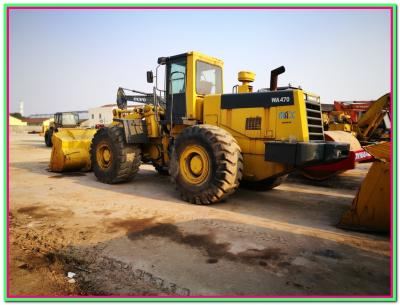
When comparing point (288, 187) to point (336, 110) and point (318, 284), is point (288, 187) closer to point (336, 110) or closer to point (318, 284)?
point (318, 284)

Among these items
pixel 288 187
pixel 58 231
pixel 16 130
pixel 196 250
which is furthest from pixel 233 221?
pixel 16 130

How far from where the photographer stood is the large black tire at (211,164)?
5.16 m

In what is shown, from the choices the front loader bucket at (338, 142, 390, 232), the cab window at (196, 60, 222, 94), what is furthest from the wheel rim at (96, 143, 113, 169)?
the front loader bucket at (338, 142, 390, 232)

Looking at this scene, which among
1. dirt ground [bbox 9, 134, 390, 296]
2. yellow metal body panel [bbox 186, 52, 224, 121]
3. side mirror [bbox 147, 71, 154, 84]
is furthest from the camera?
side mirror [bbox 147, 71, 154, 84]

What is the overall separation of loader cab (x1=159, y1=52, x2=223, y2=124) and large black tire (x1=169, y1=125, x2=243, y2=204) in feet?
3.25

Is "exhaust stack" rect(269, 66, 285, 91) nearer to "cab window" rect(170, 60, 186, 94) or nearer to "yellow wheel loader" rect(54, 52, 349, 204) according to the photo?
"yellow wheel loader" rect(54, 52, 349, 204)

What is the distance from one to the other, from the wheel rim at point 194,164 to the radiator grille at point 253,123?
3.48 ft

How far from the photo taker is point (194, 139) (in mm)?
5645

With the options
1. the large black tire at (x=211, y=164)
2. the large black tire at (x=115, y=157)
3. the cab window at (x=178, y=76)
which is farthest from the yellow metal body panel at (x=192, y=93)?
the large black tire at (x=115, y=157)

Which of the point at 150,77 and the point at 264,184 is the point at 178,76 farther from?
the point at 264,184

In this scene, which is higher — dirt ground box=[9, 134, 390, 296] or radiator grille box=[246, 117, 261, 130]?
radiator grille box=[246, 117, 261, 130]

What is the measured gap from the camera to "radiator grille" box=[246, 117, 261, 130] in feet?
18.7

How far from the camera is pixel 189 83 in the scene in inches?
257

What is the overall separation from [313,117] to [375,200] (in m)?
2.03
